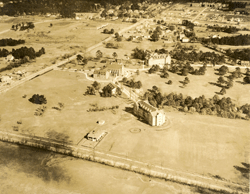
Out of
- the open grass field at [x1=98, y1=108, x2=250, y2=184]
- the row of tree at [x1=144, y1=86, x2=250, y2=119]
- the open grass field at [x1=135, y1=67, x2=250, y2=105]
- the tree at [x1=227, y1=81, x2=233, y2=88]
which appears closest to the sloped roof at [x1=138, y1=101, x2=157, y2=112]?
the open grass field at [x1=98, y1=108, x2=250, y2=184]

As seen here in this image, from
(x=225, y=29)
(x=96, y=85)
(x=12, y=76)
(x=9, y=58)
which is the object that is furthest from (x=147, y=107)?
(x=225, y=29)

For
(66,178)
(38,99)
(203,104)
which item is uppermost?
(38,99)

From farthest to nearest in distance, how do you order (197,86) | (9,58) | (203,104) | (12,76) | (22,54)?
(22,54) < (9,58) < (12,76) < (197,86) < (203,104)

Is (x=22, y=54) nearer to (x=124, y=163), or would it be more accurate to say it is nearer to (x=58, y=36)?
(x=58, y=36)

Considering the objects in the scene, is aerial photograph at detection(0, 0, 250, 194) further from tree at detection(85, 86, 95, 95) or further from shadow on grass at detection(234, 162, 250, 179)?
tree at detection(85, 86, 95, 95)

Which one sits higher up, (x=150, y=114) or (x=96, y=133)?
(x=150, y=114)

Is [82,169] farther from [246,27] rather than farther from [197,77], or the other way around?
[246,27]

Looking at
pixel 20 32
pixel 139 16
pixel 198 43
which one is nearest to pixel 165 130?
pixel 198 43
